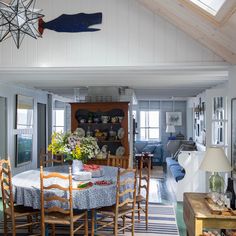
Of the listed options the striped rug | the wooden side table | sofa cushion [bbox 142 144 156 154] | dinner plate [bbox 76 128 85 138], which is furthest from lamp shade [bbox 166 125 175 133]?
the wooden side table

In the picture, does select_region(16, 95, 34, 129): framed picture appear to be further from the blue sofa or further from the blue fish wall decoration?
the blue sofa

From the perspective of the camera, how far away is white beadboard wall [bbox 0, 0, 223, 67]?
4172 millimetres

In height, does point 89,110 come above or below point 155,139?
above

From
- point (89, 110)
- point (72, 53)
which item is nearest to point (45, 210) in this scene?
point (72, 53)

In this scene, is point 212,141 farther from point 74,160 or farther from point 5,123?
point 5,123

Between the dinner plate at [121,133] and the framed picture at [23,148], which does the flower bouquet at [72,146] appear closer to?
the framed picture at [23,148]

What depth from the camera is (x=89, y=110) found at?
7.38m

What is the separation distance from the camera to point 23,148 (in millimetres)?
6977

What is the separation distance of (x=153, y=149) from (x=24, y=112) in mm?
5094

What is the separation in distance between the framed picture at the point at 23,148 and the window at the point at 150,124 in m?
5.02

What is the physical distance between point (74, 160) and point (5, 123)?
246cm

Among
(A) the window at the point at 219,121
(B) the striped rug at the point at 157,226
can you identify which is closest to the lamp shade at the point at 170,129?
(A) the window at the point at 219,121

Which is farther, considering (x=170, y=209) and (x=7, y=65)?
(x=170, y=209)

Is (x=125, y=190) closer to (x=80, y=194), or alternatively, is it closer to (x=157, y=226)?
(x=80, y=194)
